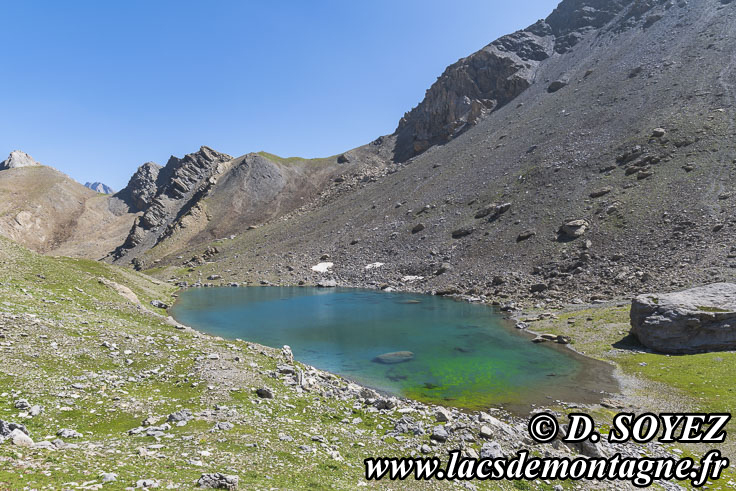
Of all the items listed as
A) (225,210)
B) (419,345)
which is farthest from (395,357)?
(225,210)

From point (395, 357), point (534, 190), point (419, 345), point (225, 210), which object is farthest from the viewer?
point (225, 210)

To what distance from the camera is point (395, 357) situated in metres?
40.5

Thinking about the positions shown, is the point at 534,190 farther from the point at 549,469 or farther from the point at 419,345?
the point at 549,469

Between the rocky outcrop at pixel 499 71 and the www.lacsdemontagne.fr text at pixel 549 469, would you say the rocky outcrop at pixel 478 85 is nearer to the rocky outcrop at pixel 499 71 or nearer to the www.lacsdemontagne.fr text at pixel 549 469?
the rocky outcrop at pixel 499 71

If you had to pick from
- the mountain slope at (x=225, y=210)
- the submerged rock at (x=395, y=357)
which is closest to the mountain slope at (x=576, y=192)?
the mountain slope at (x=225, y=210)

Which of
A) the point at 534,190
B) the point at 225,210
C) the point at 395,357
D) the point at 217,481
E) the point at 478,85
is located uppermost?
the point at 478,85

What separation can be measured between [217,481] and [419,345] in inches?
1458

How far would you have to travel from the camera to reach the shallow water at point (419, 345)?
3094 centimetres

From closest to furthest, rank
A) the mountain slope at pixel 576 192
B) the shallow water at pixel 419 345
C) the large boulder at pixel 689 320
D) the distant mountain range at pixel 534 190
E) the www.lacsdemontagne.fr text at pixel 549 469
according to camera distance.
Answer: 1. the www.lacsdemontagne.fr text at pixel 549 469
2. the shallow water at pixel 419 345
3. the large boulder at pixel 689 320
4. the mountain slope at pixel 576 192
5. the distant mountain range at pixel 534 190

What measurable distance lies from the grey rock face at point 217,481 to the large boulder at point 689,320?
42225 millimetres

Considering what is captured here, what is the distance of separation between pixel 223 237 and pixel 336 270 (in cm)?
8229

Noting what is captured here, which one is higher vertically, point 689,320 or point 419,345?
point 689,320

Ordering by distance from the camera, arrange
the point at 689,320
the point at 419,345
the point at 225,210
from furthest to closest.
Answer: the point at 225,210, the point at 419,345, the point at 689,320

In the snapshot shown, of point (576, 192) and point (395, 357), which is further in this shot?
point (576, 192)
